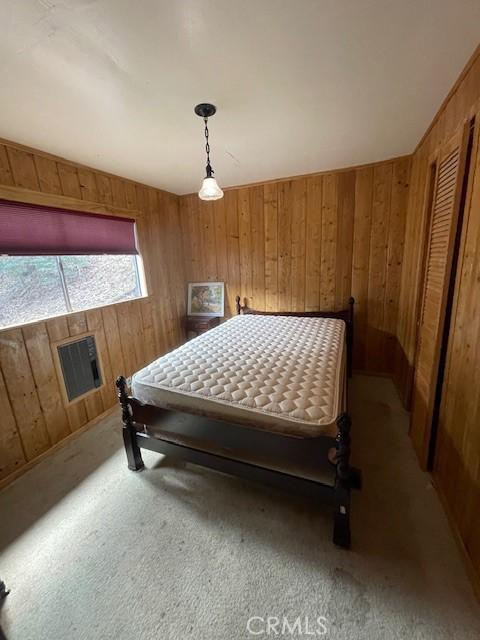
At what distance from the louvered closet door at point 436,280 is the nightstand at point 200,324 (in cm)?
255

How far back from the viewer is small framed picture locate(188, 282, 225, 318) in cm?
386

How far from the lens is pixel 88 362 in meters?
2.54

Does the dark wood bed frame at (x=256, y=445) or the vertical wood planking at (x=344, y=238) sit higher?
the vertical wood planking at (x=344, y=238)

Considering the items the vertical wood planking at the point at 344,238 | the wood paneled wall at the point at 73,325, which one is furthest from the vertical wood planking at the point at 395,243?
the wood paneled wall at the point at 73,325

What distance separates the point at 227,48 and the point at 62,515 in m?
2.71

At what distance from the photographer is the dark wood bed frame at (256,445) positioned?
1285 millimetres

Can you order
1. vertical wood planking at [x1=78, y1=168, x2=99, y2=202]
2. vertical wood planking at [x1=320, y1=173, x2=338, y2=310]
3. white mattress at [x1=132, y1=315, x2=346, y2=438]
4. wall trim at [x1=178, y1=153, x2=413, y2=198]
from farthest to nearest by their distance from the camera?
vertical wood planking at [x1=320, y1=173, x2=338, y2=310], wall trim at [x1=178, y1=153, x2=413, y2=198], vertical wood planking at [x1=78, y1=168, x2=99, y2=202], white mattress at [x1=132, y1=315, x2=346, y2=438]

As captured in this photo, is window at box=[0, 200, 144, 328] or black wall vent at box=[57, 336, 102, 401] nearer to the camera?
window at box=[0, 200, 144, 328]

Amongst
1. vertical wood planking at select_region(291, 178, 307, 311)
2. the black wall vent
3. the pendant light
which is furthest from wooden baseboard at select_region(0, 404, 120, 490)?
vertical wood planking at select_region(291, 178, 307, 311)

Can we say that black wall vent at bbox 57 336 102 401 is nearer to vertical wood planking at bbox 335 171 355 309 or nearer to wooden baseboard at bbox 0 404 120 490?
wooden baseboard at bbox 0 404 120 490

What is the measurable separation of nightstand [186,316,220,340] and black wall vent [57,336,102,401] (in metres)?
1.53

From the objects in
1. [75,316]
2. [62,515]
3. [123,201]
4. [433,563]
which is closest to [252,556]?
[433,563]

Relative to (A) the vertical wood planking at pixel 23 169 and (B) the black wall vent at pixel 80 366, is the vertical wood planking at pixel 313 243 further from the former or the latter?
(A) the vertical wood planking at pixel 23 169

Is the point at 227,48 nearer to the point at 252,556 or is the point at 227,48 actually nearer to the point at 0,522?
the point at 252,556
